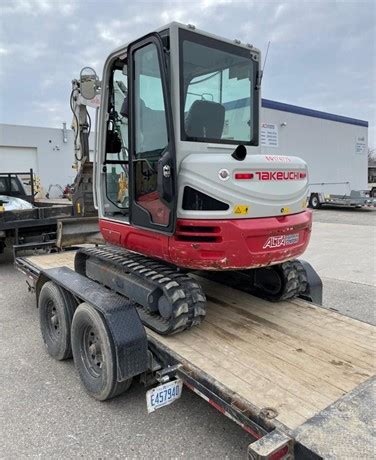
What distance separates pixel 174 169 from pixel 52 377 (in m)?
2.28

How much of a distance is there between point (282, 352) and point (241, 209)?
111 cm

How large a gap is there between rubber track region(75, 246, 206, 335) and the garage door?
23.9m

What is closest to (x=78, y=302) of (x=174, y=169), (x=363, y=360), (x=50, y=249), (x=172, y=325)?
(x=172, y=325)

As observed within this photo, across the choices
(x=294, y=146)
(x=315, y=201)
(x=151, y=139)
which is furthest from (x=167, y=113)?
(x=315, y=201)

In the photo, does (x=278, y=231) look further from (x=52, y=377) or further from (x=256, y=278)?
(x=52, y=377)

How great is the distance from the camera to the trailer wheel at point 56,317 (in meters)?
3.85

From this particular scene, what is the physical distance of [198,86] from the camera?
11.2ft

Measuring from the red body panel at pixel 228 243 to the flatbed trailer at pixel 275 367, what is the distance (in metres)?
0.60

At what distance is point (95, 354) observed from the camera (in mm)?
3340

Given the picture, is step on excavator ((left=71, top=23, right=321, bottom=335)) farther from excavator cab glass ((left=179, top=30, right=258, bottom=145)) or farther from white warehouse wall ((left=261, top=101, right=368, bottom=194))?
white warehouse wall ((left=261, top=101, right=368, bottom=194))

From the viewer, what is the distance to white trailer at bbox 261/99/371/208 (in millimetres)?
19938

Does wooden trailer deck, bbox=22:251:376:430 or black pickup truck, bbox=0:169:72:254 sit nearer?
wooden trailer deck, bbox=22:251:376:430

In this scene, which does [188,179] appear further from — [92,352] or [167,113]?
[92,352]

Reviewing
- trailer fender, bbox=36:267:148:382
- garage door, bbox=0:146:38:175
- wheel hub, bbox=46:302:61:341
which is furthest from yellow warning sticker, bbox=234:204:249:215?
garage door, bbox=0:146:38:175
